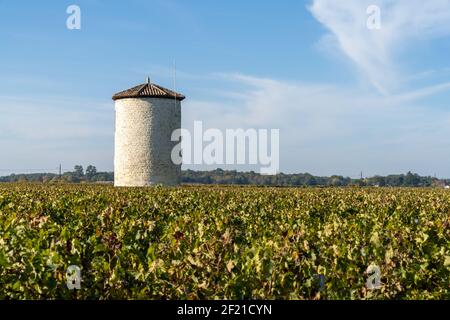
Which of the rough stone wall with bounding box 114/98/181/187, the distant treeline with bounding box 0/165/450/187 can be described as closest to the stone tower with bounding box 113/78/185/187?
the rough stone wall with bounding box 114/98/181/187

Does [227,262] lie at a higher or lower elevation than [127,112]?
lower

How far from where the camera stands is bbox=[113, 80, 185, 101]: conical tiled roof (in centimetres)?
4725

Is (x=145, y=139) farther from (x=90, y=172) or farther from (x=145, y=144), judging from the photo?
(x=90, y=172)

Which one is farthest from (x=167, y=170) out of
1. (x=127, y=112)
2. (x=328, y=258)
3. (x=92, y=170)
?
(x=92, y=170)

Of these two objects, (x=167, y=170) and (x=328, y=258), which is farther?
(x=167, y=170)

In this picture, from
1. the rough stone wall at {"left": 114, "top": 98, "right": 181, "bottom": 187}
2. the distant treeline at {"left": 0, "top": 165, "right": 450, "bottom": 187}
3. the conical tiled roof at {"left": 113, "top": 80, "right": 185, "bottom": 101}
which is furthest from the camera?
the distant treeline at {"left": 0, "top": 165, "right": 450, "bottom": 187}

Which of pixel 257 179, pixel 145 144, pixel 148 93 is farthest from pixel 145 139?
pixel 257 179

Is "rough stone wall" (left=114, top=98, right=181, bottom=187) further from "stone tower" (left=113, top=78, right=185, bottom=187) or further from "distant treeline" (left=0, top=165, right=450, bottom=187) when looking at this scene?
"distant treeline" (left=0, top=165, right=450, bottom=187)

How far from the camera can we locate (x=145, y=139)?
4694 centimetres

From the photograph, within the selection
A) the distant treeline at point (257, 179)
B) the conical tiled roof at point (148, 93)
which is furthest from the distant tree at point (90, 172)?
the conical tiled roof at point (148, 93)

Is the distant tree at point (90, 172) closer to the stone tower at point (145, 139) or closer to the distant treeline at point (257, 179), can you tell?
the distant treeline at point (257, 179)
